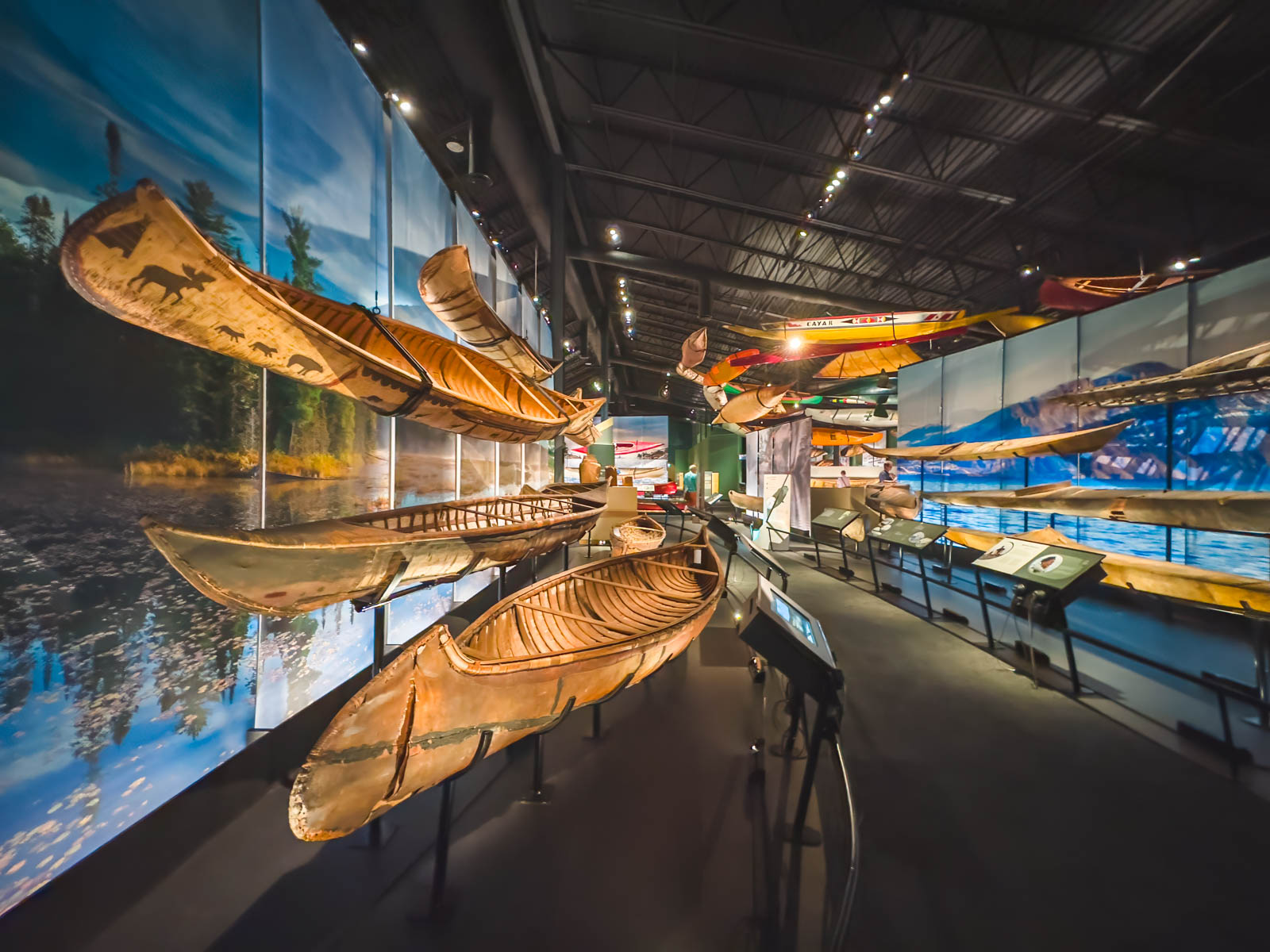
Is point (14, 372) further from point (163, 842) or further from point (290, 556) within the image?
point (163, 842)

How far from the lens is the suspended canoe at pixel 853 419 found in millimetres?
15272

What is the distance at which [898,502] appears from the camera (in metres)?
7.81

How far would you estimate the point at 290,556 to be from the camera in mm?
1396

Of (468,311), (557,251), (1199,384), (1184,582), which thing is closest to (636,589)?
(468,311)

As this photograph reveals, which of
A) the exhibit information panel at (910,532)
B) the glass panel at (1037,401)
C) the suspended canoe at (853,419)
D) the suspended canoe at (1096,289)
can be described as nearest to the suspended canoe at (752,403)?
the exhibit information panel at (910,532)

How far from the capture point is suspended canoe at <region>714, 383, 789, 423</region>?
8.09 meters

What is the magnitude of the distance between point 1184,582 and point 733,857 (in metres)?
5.50

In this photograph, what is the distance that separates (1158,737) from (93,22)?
6.86 metres

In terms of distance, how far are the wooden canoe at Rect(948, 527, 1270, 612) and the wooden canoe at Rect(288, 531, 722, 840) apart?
405cm

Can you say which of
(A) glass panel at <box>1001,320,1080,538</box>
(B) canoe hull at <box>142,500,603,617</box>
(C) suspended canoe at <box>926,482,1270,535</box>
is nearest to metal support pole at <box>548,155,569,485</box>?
(B) canoe hull at <box>142,500,603,617</box>

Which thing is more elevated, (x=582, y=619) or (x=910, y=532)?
(x=910, y=532)

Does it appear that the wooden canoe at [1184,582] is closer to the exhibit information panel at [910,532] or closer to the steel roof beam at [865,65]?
the exhibit information panel at [910,532]

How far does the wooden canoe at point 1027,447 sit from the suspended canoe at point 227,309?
7.19 metres

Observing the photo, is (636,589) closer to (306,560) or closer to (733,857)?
(733,857)
